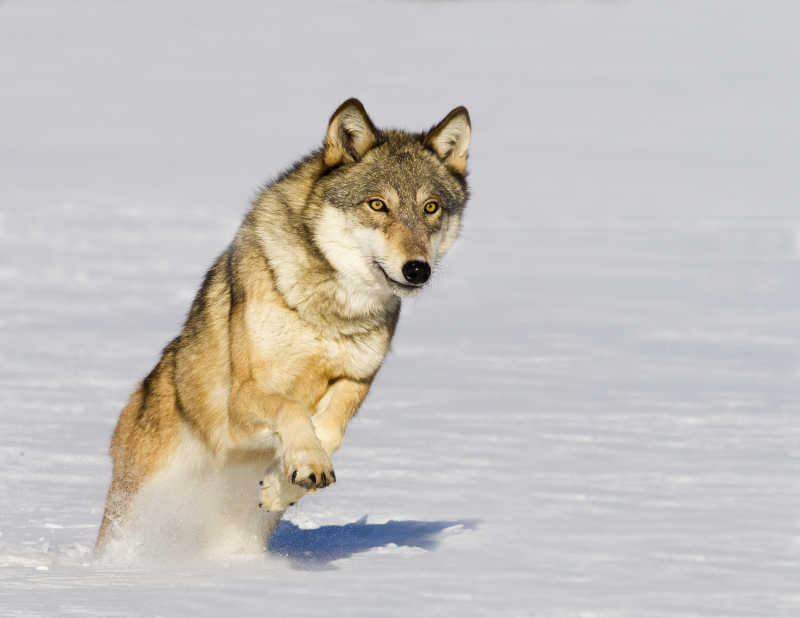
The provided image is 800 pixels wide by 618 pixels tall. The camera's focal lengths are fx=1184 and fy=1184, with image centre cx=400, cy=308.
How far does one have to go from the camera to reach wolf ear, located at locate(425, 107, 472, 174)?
576cm

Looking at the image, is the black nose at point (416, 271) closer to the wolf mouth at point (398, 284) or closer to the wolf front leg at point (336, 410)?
the wolf mouth at point (398, 284)

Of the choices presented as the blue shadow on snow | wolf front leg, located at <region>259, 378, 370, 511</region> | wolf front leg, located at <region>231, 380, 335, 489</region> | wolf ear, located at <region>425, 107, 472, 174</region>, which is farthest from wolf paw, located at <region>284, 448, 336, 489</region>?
wolf ear, located at <region>425, 107, 472, 174</region>

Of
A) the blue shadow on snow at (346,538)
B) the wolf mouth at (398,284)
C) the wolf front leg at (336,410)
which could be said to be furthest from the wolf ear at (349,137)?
the blue shadow on snow at (346,538)

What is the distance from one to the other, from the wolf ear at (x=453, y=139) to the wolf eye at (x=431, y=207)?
1.41 ft

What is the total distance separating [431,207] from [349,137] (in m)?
0.54

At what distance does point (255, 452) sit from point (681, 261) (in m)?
13.7

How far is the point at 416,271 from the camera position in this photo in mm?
5012

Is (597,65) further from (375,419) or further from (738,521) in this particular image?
(738,521)

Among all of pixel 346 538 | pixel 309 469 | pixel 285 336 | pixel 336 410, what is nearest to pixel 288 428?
pixel 309 469

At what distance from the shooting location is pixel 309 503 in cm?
694

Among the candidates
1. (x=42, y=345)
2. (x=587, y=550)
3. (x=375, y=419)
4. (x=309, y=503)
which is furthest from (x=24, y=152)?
(x=587, y=550)

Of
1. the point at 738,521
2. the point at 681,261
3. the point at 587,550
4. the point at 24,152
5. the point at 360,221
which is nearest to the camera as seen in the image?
the point at 360,221

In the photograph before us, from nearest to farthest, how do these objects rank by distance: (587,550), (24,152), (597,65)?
(587,550) < (24,152) < (597,65)

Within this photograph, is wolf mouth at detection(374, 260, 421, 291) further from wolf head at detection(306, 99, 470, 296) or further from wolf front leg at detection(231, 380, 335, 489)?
wolf front leg at detection(231, 380, 335, 489)
